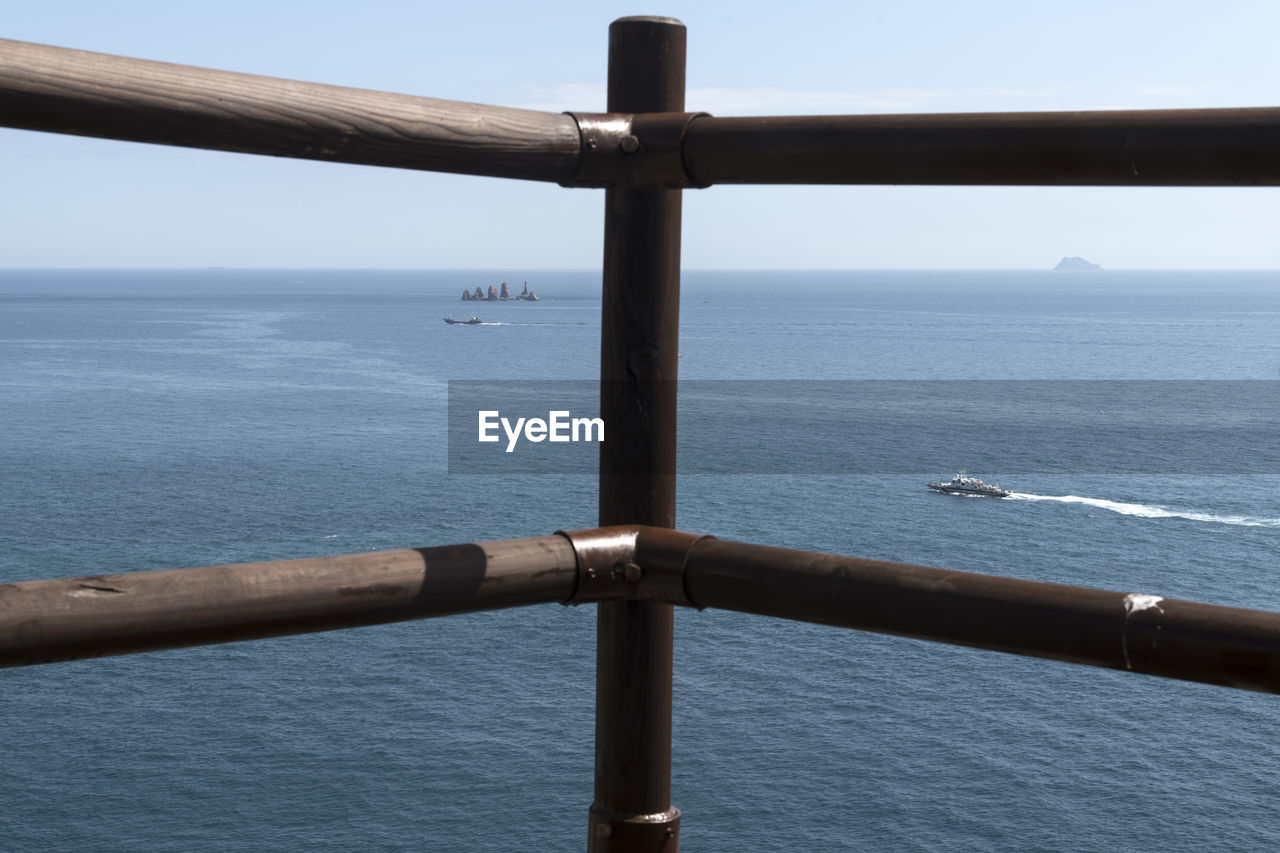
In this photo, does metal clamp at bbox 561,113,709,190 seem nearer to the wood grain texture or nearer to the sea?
the wood grain texture

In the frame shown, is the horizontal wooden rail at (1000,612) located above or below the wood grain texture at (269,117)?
below

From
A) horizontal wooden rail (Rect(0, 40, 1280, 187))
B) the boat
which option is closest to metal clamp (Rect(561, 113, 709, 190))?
horizontal wooden rail (Rect(0, 40, 1280, 187))

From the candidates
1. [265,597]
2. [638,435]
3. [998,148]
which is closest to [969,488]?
[638,435]

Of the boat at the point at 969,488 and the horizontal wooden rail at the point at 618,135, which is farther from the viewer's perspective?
the boat at the point at 969,488

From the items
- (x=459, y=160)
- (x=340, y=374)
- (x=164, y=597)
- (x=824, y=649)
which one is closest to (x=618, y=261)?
(x=459, y=160)

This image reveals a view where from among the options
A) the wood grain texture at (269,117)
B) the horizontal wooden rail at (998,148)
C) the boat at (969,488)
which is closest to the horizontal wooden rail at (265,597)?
the wood grain texture at (269,117)

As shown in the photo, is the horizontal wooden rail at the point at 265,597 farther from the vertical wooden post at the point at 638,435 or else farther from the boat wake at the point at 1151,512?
the boat wake at the point at 1151,512

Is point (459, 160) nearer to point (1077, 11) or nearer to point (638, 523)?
point (638, 523)
